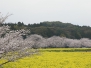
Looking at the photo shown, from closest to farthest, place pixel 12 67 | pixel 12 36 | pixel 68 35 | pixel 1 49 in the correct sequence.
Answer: pixel 1 49
pixel 12 36
pixel 12 67
pixel 68 35

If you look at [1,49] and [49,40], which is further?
[49,40]

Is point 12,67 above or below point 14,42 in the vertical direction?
below

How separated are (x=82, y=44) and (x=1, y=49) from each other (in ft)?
177

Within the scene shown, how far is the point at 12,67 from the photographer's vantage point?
14203 millimetres

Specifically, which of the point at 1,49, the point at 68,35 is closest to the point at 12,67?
the point at 1,49

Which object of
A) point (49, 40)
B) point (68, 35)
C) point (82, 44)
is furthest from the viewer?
point (68, 35)

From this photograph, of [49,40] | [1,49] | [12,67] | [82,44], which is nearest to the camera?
[1,49]

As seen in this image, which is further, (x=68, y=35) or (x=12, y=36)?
(x=68, y=35)

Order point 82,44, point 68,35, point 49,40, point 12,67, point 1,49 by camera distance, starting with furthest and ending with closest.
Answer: point 68,35 → point 82,44 → point 49,40 → point 12,67 → point 1,49

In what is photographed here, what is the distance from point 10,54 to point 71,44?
166 feet

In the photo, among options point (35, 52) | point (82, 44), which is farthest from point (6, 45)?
point (82, 44)

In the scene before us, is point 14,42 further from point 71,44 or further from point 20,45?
point 71,44

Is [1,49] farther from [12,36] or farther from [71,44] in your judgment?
[71,44]

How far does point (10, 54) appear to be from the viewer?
29.3ft
